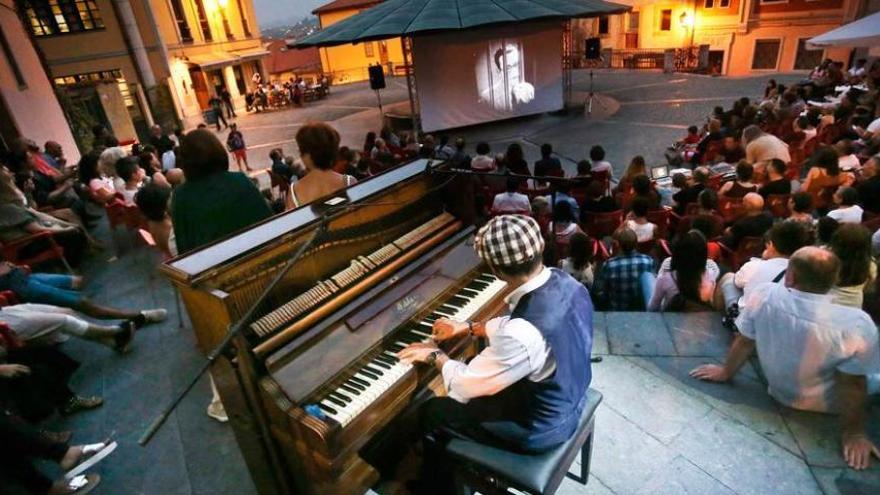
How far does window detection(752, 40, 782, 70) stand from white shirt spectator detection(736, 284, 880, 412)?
26.5m

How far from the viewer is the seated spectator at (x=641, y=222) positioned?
15.0ft

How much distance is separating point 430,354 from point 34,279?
4.15m

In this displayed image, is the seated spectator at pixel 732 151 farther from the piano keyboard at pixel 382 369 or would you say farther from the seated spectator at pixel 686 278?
the piano keyboard at pixel 382 369

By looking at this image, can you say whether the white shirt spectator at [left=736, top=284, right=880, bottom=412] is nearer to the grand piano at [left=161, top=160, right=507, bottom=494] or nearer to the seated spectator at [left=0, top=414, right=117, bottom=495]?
the grand piano at [left=161, top=160, right=507, bottom=494]

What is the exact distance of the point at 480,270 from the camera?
293 cm

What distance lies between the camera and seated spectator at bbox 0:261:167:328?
12.9 feet

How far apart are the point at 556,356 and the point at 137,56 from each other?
22480mm

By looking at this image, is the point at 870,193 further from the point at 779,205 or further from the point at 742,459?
the point at 742,459

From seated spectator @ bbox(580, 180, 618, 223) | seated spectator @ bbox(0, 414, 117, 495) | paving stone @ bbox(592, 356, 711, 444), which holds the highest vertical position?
seated spectator @ bbox(580, 180, 618, 223)

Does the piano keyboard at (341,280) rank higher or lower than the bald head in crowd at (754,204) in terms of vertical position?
higher

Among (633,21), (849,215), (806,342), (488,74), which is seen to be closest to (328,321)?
(806,342)

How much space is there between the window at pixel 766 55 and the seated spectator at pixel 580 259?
2566 centimetres

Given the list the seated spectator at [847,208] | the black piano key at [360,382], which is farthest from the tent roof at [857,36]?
the black piano key at [360,382]

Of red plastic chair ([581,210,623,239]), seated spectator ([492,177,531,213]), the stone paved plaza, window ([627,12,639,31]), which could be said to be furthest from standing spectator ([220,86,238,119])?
window ([627,12,639,31])
